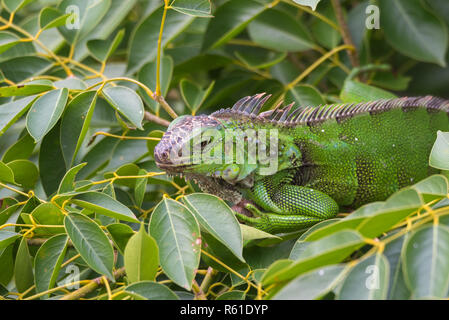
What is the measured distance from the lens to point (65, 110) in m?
2.65

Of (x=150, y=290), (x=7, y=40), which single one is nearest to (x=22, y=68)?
(x=7, y=40)

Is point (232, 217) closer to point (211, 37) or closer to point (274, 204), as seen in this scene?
point (274, 204)

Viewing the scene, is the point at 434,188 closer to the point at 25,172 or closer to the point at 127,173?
the point at 127,173

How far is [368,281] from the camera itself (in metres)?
→ 1.56

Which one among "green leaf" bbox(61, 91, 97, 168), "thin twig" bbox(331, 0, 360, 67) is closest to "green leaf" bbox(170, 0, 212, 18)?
"green leaf" bbox(61, 91, 97, 168)

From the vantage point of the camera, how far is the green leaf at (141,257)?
1848mm

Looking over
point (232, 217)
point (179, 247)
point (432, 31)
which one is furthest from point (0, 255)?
point (432, 31)

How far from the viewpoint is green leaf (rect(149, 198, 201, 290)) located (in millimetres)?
1889

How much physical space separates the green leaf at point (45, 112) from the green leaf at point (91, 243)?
54 cm

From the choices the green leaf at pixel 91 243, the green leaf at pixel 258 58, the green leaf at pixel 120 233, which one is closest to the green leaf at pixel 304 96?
the green leaf at pixel 258 58

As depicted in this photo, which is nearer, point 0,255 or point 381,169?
point 0,255

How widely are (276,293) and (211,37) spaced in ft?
7.43
